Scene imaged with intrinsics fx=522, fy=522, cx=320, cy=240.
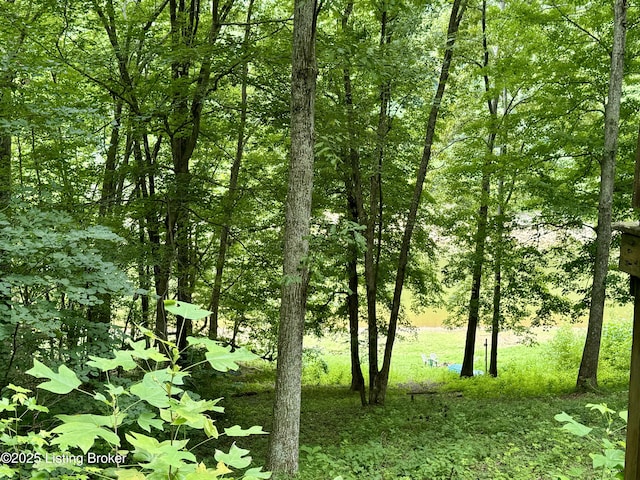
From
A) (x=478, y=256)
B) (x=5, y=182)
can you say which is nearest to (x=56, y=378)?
(x=5, y=182)

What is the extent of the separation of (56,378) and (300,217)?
472 centimetres

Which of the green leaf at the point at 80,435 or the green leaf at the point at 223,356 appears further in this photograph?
the green leaf at the point at 223,356

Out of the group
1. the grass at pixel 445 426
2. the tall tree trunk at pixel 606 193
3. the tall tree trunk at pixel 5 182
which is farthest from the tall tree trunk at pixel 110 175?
the tall tree trunk at pixel 606 193

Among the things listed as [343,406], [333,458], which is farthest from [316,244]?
[343,406]

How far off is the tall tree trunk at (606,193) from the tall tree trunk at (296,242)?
6.51 meters

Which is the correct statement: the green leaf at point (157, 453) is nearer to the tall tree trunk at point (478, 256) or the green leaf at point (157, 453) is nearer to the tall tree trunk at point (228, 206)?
the tall tree trunk at point (228, 206)

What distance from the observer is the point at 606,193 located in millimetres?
9703

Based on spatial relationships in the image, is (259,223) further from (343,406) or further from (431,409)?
(431,409)

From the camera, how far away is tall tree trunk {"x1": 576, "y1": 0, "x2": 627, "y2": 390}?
367 inches

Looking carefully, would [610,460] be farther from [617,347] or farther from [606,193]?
[617,347]

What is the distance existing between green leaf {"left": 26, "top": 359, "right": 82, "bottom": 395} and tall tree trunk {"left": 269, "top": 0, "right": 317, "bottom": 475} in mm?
4484

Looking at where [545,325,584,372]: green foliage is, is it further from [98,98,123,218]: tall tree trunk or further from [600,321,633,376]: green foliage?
[98,98,123,218]: tall tree trunk

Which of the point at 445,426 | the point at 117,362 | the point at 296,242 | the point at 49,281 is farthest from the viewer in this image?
the point at 445,426

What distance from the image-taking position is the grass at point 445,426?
18.2ft
